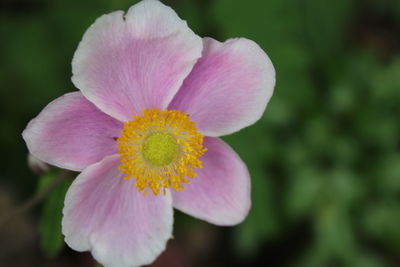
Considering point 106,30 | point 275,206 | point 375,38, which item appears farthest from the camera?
point 375,38

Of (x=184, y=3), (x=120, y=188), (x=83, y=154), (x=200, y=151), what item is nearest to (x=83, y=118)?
(x=83, y=154)

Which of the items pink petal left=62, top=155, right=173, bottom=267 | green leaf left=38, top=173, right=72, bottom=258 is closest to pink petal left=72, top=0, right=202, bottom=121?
pink petal left=62, top=155, right=173, bottom=267

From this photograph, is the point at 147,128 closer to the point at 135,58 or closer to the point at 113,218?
the point at 135,58

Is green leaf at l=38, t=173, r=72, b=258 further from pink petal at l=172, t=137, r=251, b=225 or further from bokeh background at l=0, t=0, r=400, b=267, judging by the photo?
bokeh background at l=0, t=0, r=400, b=267

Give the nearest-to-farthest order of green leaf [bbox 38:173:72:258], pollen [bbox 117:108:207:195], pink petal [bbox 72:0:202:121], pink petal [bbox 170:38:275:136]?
pink petal [bbox 72:0:202:121], pink petal [bbox 170:38:275:136], pollen [bbox 117:108:207:195], green leaf [bbox 38:173:72:258]

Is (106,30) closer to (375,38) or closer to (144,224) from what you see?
(144,224)

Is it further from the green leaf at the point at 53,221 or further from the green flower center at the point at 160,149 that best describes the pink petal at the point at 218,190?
the green leaf at the point at 53,221
